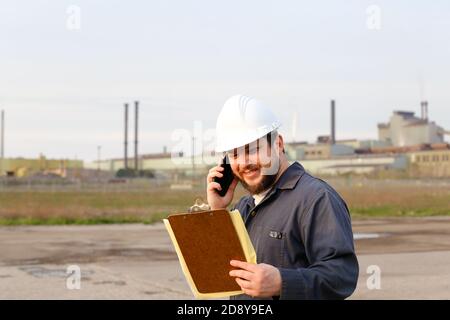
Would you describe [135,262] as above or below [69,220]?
below

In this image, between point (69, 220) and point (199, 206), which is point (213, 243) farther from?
point (69, 220)

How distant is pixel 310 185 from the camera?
2660 millimetres

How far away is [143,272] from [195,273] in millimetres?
11039

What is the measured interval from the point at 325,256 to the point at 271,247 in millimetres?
225

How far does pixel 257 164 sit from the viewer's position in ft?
8.76

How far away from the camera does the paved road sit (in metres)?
11.1

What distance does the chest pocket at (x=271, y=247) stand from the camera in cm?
264

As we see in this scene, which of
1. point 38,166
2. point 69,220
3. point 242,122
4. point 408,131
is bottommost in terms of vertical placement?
point 69,220

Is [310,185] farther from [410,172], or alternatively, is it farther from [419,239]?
[410,172]

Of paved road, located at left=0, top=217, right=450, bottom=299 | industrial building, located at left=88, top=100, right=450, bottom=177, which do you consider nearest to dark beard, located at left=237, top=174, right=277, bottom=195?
paved road, located at left=0, top=217, right=450, bottom=299

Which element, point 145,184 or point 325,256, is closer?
point 325,256

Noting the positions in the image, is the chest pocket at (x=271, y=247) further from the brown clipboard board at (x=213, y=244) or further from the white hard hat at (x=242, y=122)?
the white hard hat at (x=242, y=122)

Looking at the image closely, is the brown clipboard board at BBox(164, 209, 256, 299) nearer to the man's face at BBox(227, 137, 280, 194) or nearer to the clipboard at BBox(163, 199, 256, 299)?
the clipboard at BBox(163, 199, 256, 299)

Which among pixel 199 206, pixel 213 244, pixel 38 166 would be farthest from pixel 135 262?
pixel 38 166
